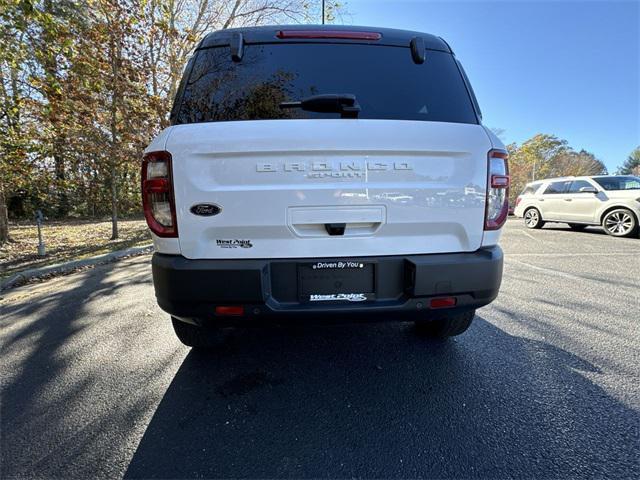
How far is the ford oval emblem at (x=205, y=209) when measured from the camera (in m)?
1.69

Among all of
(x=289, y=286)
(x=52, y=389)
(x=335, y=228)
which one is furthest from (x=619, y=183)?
(x=52, y=389)

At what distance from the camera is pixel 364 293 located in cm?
177

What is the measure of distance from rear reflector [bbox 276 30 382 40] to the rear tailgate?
2.29 ft

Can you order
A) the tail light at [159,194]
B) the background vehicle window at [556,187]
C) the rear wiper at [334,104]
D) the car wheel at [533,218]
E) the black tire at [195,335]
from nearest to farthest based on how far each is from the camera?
the tail light at [159,194]
the rear wiper at [334,104]
the black tire at [195,335]
the background vehicle window at [556,187]
the car wheel at [533,218]

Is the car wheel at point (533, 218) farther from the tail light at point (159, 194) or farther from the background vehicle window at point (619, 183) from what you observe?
the tail light at point (159, 194)

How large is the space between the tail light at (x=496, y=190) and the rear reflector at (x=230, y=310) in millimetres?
1401

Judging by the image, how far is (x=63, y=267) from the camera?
5.79 metres

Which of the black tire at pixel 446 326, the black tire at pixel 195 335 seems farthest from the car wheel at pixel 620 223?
the black tire at pixel 195 335

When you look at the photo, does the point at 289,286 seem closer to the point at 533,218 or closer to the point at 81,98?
the point at 81,98

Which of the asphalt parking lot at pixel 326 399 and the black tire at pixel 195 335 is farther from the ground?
the black tire at pixel 195 335

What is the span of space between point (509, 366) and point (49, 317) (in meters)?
4.31

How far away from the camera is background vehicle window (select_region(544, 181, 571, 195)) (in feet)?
33.0

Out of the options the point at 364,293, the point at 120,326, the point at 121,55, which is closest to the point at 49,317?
the point at 120,326

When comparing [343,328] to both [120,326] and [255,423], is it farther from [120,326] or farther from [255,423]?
[120,326]
